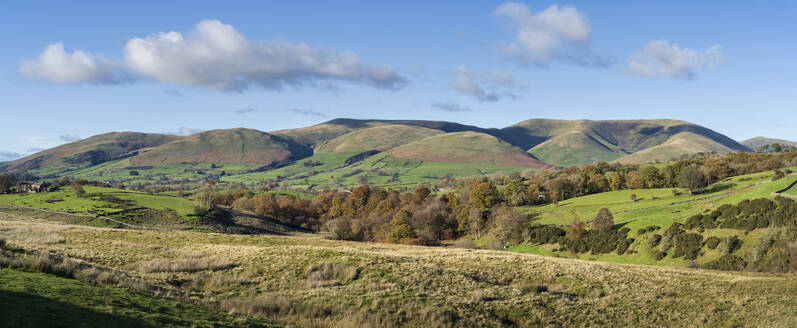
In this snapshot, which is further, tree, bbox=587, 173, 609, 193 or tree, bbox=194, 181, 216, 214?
tree, bbox=587, 173, 609, 193

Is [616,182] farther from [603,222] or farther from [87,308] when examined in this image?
[87,308]

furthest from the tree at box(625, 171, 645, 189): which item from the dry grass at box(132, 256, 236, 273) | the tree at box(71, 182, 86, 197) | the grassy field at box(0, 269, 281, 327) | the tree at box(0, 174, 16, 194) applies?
the tree at box(0, 174, 16, 194)

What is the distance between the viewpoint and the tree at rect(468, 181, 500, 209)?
5069 inches

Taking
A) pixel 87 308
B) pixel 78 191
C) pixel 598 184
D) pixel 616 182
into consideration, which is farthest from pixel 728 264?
pixel 78 191

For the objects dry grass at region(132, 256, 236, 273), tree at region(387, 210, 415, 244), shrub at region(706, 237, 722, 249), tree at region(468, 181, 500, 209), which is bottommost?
tree at region(387, 210, 415, 244)

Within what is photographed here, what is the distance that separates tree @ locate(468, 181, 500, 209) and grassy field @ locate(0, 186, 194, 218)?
268 ft

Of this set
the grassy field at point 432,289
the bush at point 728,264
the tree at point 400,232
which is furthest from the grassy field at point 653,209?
the grassy field at point 432,289

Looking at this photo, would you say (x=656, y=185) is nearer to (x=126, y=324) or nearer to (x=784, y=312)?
(x=784, y=312)

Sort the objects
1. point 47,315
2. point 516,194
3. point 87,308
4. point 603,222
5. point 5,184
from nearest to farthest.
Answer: point 47,315
point 87,308
point 603,222
point 5,184
point 516,194

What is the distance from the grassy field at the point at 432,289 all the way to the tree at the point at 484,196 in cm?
9969

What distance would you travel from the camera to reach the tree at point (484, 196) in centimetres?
12875

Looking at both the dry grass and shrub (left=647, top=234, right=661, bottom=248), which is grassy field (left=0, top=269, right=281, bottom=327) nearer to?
the dry grass

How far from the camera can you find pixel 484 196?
130m

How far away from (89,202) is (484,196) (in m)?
108
